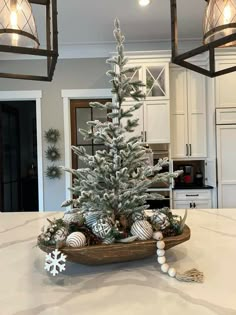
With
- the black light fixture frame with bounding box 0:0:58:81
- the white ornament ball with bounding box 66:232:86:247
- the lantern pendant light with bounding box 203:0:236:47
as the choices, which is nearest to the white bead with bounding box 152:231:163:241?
the white ornament ball with bounding box 66:232:86:247

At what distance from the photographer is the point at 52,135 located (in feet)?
14.9

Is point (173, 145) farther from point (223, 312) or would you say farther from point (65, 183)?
point (223, 312)

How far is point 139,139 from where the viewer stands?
3.60 ft

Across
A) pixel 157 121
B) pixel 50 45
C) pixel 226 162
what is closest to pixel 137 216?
pixel 50 45

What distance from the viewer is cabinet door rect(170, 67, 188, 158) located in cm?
426

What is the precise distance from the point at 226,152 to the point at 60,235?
11.3ft

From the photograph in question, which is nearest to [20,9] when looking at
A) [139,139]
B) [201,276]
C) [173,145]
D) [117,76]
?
[117,76]

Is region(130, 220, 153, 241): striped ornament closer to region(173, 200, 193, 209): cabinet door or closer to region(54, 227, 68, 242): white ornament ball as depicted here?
region(54, 227, 68, 242): white ornament ball

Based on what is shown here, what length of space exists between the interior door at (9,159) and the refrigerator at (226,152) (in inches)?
124

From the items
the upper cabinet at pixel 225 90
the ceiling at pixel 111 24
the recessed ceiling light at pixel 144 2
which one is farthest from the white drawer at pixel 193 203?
the recessed ceiling light at pixel 144 2

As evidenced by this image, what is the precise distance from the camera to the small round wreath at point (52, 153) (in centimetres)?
455

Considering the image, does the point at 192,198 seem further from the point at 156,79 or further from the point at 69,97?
the point at 69,97

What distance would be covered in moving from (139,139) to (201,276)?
473 millimetres

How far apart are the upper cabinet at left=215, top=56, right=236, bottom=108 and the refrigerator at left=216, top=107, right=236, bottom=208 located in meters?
0.08
